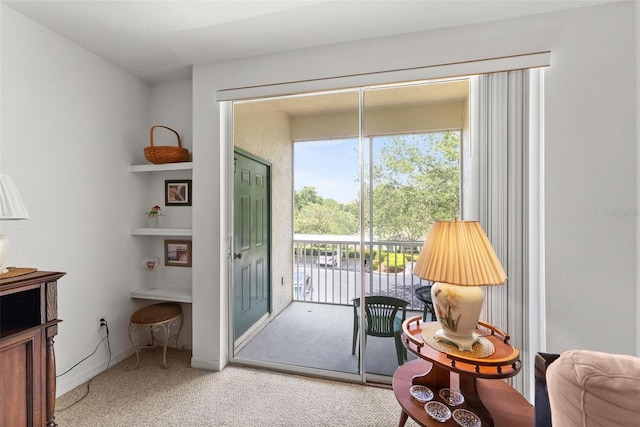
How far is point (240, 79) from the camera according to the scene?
2.33 meters

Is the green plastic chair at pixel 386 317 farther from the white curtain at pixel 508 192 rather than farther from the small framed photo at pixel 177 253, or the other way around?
the small framed photo at pixel 177 253

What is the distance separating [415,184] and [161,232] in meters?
2.21

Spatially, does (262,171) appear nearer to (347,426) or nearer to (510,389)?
(347,426)

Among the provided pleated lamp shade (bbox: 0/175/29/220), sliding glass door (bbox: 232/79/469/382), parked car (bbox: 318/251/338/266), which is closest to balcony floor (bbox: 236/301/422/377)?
sliding glass door (bbox: 232/79/469/382)

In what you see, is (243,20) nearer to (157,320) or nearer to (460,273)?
(460,273)

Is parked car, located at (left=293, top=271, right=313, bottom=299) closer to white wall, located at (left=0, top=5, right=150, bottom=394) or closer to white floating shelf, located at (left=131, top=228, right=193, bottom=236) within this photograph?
white floating shelf, located at (left=131, top=228, right=193, bottom=236)

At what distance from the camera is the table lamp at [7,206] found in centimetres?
135

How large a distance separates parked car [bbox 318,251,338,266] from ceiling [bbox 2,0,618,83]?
1.63 metres

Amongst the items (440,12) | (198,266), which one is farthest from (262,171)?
(440,12)

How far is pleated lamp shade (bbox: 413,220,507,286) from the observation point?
1.28 metres

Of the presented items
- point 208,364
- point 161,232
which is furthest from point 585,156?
point 161,232

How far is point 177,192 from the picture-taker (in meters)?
2.73

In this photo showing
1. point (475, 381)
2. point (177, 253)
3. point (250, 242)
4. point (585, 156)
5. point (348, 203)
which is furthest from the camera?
point (177, 253)

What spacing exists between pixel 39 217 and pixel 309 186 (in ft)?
6.18
